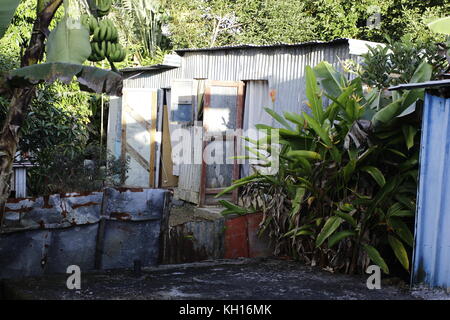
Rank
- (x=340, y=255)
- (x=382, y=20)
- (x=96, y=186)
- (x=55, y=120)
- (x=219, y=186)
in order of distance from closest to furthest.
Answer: (x=340, y=255) → (x=55, y=120) → (x=96, y=186) → (x=219, y=186) → (x=382, y=20)

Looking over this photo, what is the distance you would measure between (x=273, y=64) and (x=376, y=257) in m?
5.29

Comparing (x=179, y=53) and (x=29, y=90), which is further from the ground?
(x=179, y=53)

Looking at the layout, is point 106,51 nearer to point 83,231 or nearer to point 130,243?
point 83,231

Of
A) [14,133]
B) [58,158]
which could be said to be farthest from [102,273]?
[58,158]

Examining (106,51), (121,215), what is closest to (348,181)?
(121,215)

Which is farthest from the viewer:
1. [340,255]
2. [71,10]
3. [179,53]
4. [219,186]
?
[179,53]

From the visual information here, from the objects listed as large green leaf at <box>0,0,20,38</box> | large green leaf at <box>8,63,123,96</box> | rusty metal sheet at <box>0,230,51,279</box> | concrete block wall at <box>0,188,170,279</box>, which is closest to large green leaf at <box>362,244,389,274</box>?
concrete block wall at <box>0,188,170,279</box>

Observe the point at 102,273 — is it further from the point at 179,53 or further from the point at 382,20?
the point at 382,20

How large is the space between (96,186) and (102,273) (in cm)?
328

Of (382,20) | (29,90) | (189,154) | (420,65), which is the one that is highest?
(382,20)

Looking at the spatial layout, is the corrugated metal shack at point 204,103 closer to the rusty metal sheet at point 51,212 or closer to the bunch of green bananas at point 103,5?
the bunch of green bananas at point 103,5

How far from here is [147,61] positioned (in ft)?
60.4

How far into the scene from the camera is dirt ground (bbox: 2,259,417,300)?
198 inches

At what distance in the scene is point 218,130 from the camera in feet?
36.0
